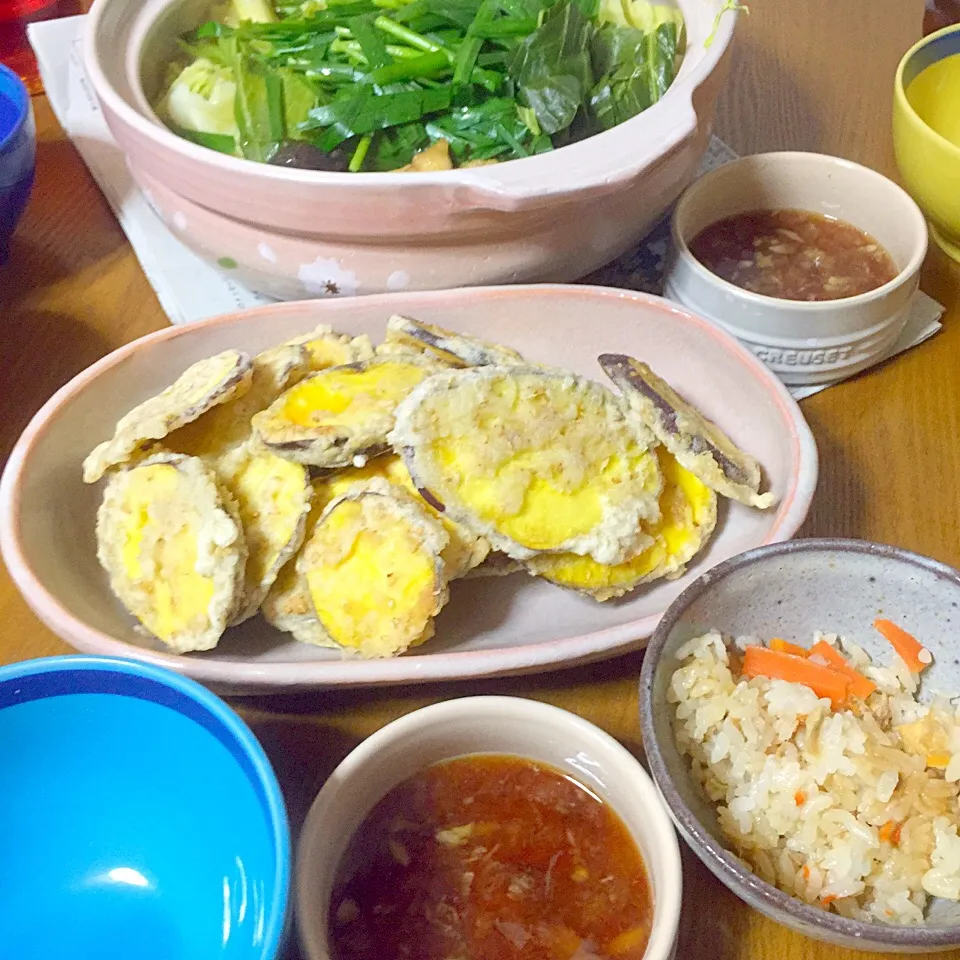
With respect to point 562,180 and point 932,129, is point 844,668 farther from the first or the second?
point 932,129

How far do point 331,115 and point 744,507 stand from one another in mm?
647

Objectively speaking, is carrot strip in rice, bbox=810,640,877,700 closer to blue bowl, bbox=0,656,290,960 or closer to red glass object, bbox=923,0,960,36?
blue bowl, bbox=0,656,290,960

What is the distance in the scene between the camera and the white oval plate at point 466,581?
741 mm

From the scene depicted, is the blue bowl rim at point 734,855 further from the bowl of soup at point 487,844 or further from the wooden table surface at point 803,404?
the wooden table surface at point 803,404

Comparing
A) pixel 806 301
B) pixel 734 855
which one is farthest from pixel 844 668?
pixel 806 301

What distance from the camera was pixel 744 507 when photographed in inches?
34.7

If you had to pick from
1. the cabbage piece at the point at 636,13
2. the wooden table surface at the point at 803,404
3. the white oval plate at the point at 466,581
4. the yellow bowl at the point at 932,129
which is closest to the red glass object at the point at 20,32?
the wooden table surface at the point at 803,404

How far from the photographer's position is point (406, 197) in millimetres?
887

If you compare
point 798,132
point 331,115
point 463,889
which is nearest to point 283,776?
point 463,889

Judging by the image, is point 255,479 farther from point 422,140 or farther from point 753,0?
point 753,0

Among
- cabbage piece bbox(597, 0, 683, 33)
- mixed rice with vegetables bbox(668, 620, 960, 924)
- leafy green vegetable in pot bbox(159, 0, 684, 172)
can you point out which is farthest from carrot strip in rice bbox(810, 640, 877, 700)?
cabbage piece bbox(597, 0, 683, 33)

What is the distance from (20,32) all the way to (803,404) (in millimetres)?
1337

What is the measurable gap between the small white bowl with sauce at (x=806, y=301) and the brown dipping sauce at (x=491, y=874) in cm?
55

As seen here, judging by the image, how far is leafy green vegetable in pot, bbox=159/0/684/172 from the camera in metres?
1.05
